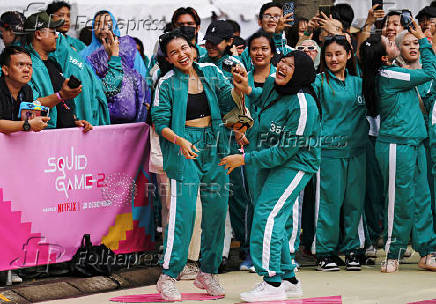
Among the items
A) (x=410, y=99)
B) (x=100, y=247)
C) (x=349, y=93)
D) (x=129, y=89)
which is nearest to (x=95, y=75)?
→ (x=129, y=89)

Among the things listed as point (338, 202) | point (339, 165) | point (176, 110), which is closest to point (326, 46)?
point (339, 165)

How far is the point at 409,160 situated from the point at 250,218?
1594 mm

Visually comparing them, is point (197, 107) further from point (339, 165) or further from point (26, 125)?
point (339, 165)

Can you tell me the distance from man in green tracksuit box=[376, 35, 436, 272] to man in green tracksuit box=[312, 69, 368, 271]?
0.23 m

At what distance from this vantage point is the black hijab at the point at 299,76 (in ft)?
23.0

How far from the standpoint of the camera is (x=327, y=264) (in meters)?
8.62

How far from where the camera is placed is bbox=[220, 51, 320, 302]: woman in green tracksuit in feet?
22.7

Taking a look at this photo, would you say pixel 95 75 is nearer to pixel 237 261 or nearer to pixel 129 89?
pixel 129 89

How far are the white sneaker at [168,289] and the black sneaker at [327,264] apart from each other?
196 cm

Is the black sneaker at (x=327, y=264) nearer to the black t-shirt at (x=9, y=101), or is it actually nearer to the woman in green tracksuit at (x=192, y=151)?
the woman in green tracksuit at (x=192, y=151)

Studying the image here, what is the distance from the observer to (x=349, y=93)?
862cm

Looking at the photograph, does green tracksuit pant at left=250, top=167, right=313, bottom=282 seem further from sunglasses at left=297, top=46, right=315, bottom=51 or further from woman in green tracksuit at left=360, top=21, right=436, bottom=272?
sunglasses at left=297, top=46, right=315, bottom=51

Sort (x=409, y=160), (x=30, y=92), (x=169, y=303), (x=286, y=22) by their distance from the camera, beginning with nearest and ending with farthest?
(x=169, y=303), (x=30, y=92), (x=409, y=160), (x=286, y=22)

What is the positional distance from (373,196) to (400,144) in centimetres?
114
